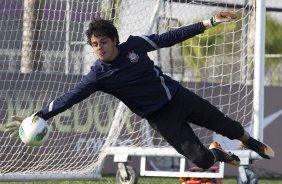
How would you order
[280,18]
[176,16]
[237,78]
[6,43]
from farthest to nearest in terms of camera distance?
[280,18]
[237,78]
[176,16]
[6,43]

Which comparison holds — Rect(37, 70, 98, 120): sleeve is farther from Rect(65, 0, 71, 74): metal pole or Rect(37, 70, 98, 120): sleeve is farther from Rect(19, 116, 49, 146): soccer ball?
Rect(65, 0, 71, 74): metal pole

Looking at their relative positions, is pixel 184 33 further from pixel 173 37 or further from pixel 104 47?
pixel 104 47

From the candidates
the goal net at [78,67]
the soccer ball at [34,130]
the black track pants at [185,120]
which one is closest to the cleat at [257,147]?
the black track pants at [185,120]

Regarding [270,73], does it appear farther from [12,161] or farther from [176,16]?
[12,161]

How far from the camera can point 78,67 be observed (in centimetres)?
987

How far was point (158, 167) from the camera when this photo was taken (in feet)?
36.7

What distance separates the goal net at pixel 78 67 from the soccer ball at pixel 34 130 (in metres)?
1.74

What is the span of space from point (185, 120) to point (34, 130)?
1.37 meters

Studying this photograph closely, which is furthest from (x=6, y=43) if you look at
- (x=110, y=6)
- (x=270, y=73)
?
(x=270, y=73)

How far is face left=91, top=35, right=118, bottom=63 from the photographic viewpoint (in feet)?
22.5

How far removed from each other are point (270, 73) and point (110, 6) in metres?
5.19

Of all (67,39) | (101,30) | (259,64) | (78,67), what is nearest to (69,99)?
(101,30)

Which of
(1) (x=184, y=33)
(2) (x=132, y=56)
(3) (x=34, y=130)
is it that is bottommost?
(3) (x=34, y=130)

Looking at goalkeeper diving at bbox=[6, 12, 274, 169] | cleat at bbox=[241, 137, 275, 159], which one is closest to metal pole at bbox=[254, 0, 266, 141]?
cleat at bbox=[241, 137, 275, 159]
